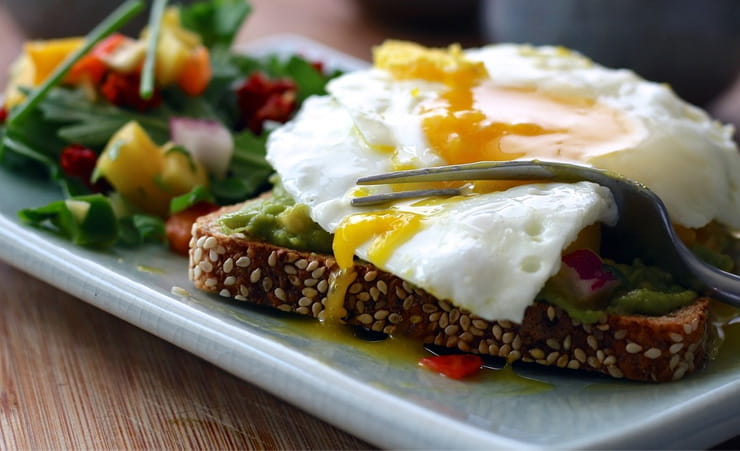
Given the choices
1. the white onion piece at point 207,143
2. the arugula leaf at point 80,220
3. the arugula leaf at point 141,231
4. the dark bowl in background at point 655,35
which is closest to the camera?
the arugula leaf at point 80,220

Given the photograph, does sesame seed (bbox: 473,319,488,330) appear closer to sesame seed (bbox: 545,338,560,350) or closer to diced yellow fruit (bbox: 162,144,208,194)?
sesame seed (bbox: 545,338,560,350)

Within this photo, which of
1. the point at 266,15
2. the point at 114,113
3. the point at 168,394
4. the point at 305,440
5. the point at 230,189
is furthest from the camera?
the point at 266,15

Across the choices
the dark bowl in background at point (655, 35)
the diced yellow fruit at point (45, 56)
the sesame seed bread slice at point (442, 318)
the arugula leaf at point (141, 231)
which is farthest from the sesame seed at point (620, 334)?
the diced yellow fruit at point (45, 56)

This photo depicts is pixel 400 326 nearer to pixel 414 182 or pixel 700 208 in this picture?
pixel 414 182

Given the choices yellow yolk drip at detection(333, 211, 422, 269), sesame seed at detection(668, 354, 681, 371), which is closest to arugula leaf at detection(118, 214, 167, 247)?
yellow yolk drip at detection(333, 211, 422, 269)

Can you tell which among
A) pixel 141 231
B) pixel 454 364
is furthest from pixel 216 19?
pixel 454 364

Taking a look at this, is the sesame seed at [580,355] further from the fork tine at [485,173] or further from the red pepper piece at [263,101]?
the red pepper piece at [263,101]

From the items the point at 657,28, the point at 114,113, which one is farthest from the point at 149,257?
the point at 657,28
